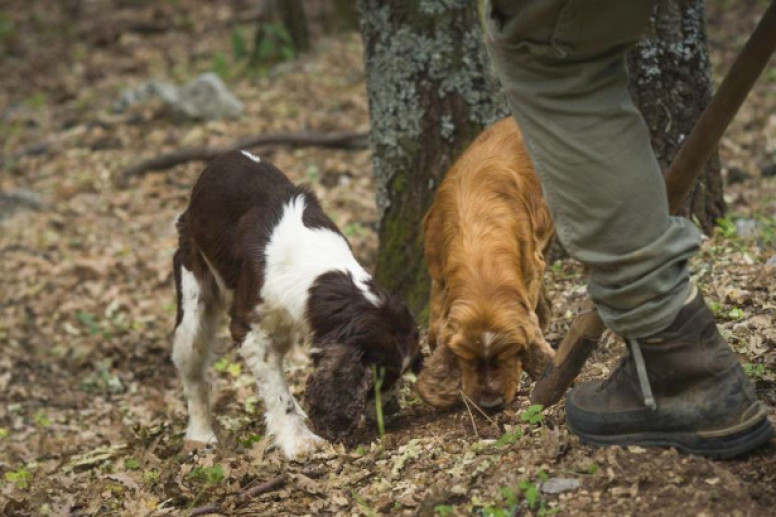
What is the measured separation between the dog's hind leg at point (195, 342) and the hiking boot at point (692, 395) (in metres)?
2.88

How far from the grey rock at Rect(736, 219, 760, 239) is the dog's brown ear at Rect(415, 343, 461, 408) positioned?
8.97ft

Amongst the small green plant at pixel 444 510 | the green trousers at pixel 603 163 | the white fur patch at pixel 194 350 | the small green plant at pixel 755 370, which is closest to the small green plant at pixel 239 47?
the white fur patch at pixel 194 350

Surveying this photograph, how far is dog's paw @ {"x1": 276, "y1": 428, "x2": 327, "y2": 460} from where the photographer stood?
15.3 ft

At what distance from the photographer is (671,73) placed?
5.49 metres

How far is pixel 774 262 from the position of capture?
5250 mm

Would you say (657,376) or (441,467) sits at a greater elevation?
(657,376)

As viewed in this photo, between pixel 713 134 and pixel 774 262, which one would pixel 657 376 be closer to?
pixel 713 134

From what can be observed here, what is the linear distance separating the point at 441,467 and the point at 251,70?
10930 millimetres

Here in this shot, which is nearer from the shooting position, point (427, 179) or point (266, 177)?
point (266, 177)

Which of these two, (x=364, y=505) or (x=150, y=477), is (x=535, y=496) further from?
(x=150, y=477)

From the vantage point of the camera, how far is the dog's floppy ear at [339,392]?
4363 millimetres

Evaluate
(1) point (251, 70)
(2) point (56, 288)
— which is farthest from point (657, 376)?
(1) point (251, 70)

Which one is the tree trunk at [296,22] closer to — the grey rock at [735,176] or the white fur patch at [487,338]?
the grey rock at [735,176]

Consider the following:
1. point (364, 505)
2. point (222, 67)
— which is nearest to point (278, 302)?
point (364, 505)
